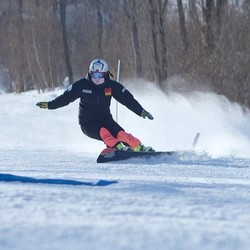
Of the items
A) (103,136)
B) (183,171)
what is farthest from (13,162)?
(183,171)

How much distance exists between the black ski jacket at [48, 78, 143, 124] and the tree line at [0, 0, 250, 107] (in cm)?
924

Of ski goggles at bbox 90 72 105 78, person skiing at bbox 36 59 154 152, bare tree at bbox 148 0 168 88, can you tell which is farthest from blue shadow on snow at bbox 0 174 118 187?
bare tree at bbox 148 0 168 88

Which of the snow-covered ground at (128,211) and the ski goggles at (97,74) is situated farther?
the ski goggles at (97,74)

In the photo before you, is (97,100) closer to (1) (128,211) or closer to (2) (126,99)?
(2) (126,99)

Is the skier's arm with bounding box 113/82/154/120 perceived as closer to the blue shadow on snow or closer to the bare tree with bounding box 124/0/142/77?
the blue shadow on snow

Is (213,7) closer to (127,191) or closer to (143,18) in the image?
(143,18)

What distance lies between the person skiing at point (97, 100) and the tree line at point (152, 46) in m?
9.27

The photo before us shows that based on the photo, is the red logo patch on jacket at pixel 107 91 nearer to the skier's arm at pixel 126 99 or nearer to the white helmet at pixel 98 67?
the skier's arm at pixel 126 99

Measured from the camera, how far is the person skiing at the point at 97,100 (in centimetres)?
780

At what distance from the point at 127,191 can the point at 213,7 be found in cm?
1357

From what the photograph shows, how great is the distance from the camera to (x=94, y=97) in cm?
793

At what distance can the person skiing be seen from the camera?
25.6 feet

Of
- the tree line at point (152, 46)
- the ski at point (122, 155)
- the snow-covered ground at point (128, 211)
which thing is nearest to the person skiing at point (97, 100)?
the ski at point (122, 155)

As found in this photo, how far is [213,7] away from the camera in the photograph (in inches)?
659
